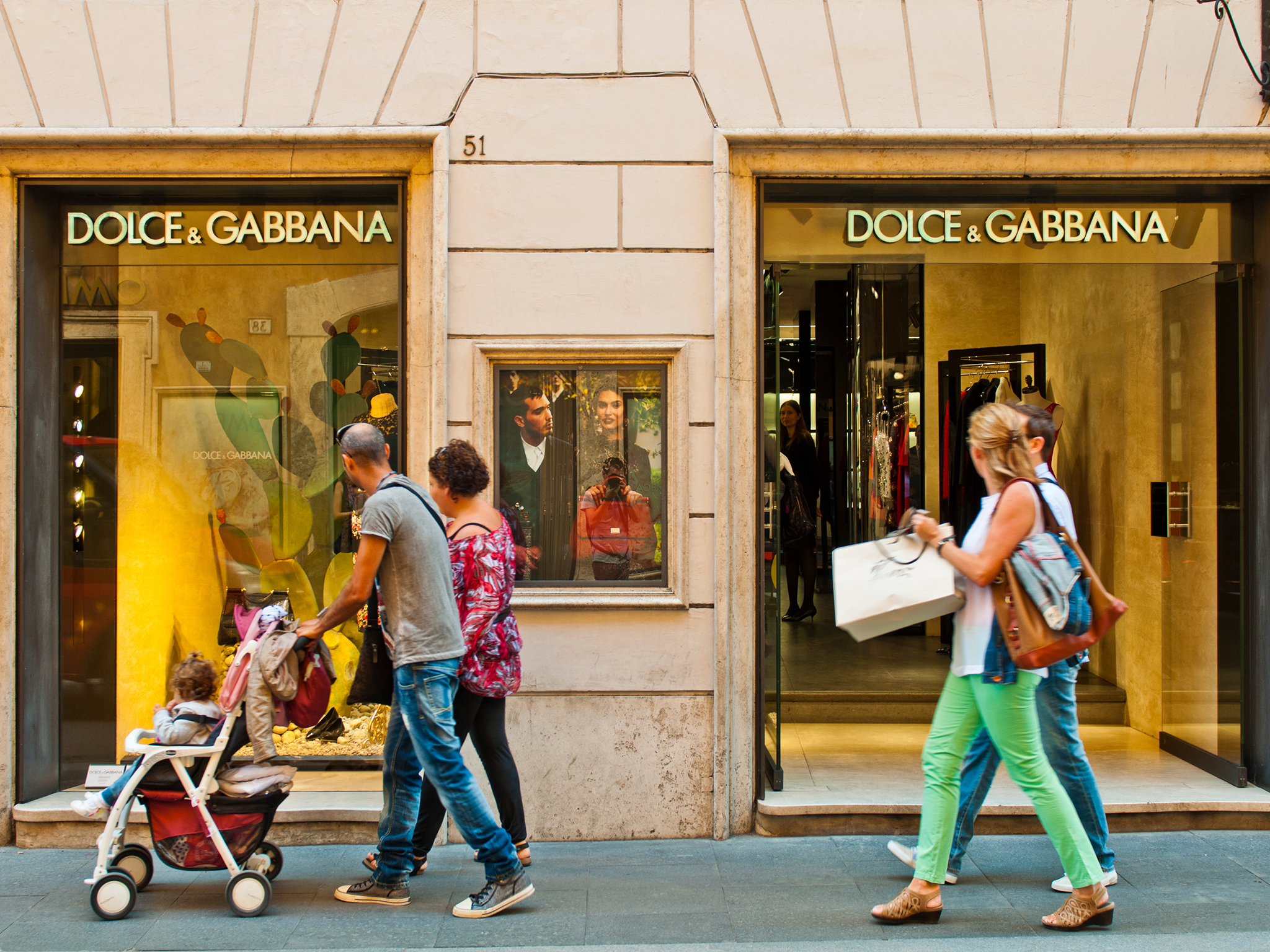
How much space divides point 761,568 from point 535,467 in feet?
4.16

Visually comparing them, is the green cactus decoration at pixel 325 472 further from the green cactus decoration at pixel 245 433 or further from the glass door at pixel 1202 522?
the glass door at pixel 1202 522

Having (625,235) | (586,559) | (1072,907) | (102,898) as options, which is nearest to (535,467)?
(586,559)

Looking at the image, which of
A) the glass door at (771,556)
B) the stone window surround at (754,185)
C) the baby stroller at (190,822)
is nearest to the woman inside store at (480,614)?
the baby stroller at (190,822)

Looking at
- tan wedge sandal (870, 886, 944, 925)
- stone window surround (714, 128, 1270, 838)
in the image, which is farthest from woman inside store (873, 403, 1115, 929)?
stone window surround (714, 128, 1270, 838)

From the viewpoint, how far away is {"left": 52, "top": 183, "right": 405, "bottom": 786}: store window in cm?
552

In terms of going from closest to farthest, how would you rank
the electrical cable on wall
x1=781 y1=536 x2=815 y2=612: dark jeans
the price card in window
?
the price card in window → the electrical cable on wall → x1=781 y1=536 x2=815 y2=612: dark jeans

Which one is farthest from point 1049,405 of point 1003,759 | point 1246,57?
point 1003,759

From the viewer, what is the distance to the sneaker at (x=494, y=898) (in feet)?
13.4

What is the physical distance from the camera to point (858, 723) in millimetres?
6809

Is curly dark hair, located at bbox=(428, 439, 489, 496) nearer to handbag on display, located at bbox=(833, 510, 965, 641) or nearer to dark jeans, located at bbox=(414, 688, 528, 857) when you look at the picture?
dark jeans, located at bbox=(414, 688, 528, 857)

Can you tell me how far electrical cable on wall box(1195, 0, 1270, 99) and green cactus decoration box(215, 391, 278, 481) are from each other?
547 cm

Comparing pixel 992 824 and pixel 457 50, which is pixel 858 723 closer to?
pixel 992 824

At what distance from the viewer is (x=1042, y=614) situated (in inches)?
145

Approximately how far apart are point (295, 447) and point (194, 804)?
238 centimetres
